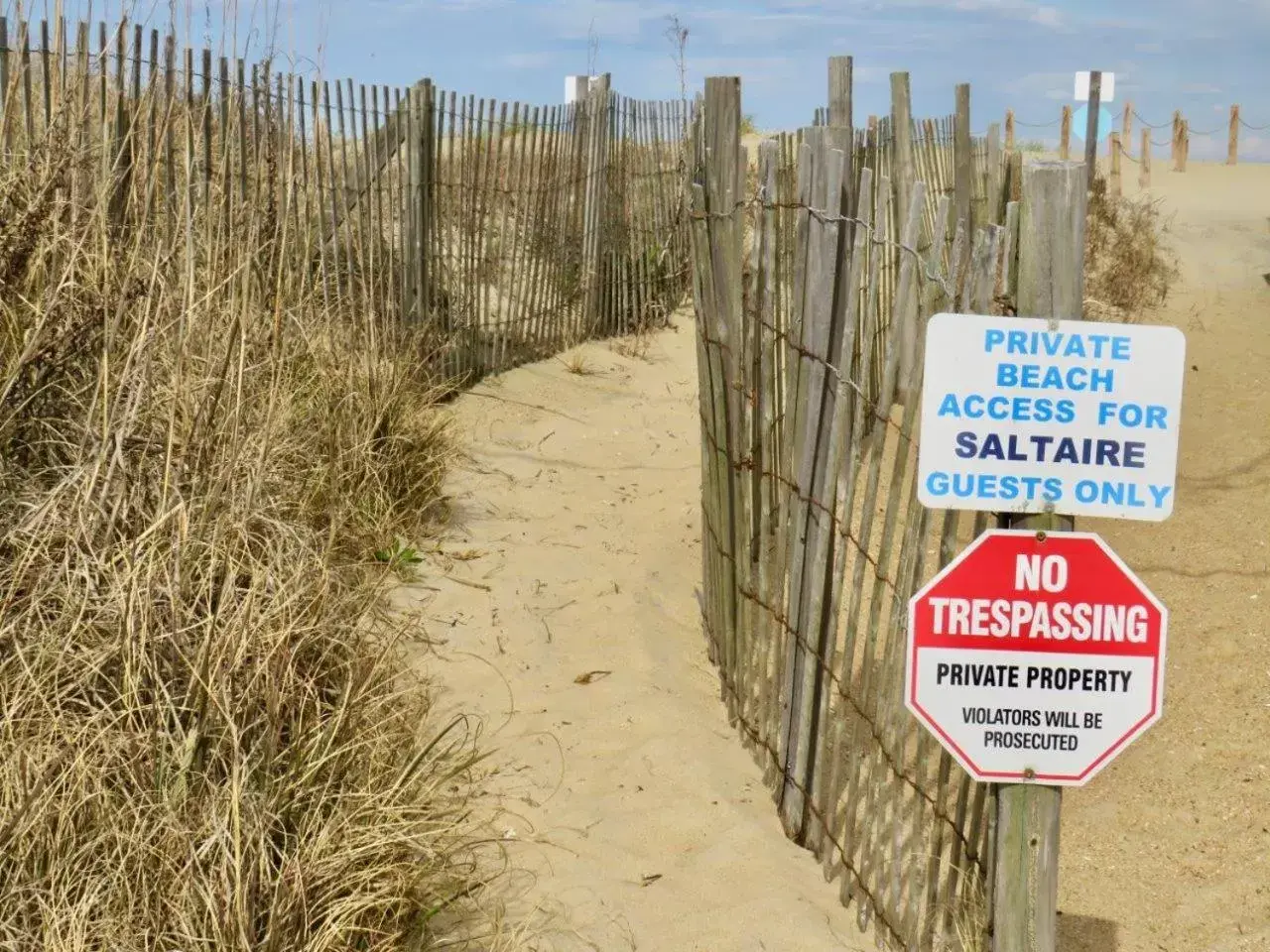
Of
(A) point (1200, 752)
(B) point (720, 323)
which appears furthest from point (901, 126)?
(A) point (1200, 752)

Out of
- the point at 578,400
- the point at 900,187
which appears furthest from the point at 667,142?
the point at 900,187

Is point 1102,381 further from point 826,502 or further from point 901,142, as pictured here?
point 901,142

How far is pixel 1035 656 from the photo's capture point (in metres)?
2.49

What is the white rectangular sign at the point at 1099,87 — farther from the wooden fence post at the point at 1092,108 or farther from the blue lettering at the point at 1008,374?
the blue lettering at the point at 1008,374

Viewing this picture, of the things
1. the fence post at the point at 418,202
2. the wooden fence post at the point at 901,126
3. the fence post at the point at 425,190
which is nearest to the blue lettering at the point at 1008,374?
the wooden fence post at the point at 901,126

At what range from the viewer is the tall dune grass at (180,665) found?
275 cm

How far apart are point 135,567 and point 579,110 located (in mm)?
6772

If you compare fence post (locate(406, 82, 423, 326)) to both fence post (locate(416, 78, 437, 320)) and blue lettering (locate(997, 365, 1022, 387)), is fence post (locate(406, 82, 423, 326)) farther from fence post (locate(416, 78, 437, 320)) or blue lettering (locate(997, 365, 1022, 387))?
blue lettering (locate(997, 365, 1022, 387))

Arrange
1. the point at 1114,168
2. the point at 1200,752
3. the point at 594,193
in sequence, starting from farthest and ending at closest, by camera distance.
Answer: the point at 1114,168
the point at 594,193
the point at 1200,752

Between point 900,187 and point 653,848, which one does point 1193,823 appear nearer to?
point 653,848

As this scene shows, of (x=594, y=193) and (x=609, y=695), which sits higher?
(x=594, y=193)

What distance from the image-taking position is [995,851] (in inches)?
104

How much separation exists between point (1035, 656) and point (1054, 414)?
1.40 ft

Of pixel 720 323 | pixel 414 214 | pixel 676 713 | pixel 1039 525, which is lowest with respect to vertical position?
pixel 676 713
